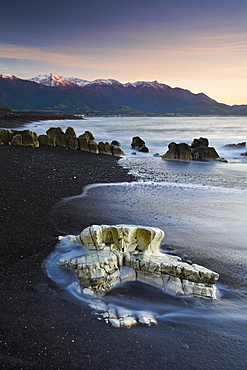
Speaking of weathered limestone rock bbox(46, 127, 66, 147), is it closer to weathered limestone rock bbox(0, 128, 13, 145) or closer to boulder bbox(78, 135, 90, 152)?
boulder bbox(78, 135, 90, 152)

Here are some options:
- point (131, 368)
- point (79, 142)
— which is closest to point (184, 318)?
point (131, 368)

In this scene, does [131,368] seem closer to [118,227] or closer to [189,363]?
[189,363]

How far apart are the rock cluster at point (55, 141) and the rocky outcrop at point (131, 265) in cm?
1517

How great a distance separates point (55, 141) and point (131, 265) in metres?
17.7

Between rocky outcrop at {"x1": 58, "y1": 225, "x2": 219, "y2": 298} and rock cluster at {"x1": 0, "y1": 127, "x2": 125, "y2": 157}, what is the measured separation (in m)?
15.2

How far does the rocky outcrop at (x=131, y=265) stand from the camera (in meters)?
4.48

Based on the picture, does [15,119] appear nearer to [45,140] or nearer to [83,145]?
[45,140]

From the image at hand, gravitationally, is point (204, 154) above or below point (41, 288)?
above

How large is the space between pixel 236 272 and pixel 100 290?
9.11ft

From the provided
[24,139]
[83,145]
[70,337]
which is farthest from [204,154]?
[70,337]

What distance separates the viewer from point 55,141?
20938 mm

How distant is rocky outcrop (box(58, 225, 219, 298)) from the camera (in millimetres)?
4484

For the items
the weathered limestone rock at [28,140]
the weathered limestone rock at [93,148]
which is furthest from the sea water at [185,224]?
the weathered limestone rock at [28,140]

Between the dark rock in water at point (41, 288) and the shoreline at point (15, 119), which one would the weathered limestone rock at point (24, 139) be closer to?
the dark rock in water at point (41, 288)
